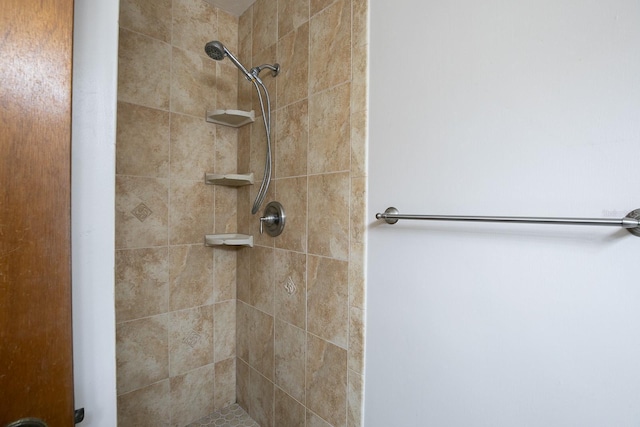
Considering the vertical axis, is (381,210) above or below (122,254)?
above

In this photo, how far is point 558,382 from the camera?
596 millimetres

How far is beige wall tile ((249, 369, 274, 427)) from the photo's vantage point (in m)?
1.34

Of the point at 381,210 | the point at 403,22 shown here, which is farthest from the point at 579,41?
the point at 381,210

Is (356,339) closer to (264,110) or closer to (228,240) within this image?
(228,240)

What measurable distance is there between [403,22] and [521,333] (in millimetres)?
865

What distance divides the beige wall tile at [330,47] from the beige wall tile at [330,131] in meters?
0.04

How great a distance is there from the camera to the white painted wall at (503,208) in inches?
21.2

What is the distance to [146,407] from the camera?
1.31 m

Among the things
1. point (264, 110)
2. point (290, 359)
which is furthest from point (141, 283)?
point (264, 110)

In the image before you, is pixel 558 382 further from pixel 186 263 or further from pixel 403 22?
pixel 186 263

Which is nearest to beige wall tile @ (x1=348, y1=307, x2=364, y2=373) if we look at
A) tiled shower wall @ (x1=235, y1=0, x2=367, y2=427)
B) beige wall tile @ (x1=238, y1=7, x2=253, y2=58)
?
tiled shower wall @ (x1=235, y1=0, x2=367, y2=427)

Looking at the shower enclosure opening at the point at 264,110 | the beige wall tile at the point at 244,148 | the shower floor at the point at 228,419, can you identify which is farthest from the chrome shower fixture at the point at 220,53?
the shower floor at the point at 228,419

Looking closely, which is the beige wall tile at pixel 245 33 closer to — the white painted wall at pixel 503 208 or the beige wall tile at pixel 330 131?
the beige wall tile at pixel 330 131

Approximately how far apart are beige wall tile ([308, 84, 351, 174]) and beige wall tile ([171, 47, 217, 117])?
65 centimetres
